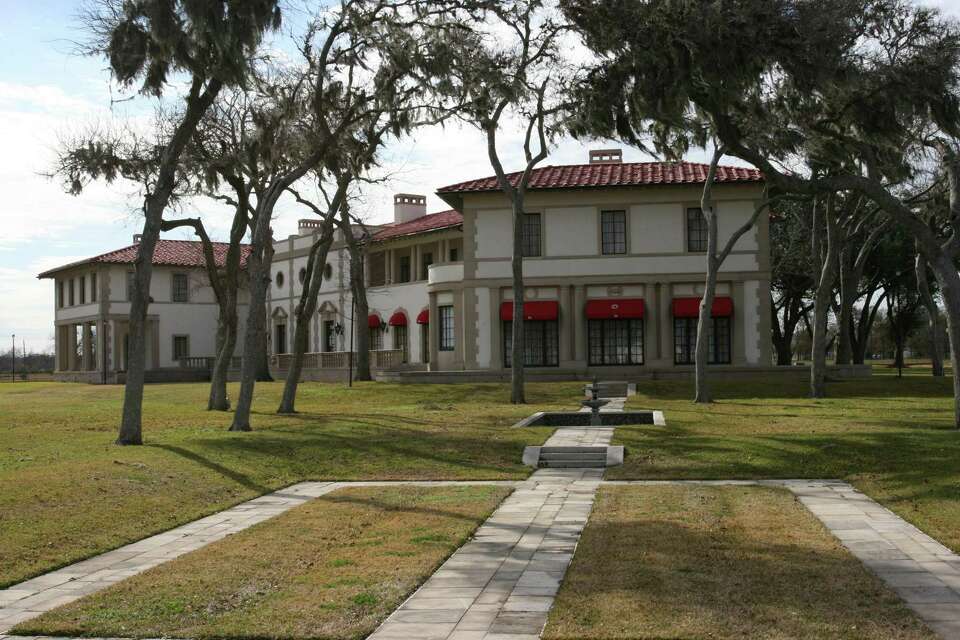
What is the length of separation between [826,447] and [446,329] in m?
27.5

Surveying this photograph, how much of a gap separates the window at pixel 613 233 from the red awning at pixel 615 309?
2.09 metres

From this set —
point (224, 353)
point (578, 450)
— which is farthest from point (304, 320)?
point (578, 450)

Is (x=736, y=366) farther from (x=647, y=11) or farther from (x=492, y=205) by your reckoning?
(x=647, y=11)

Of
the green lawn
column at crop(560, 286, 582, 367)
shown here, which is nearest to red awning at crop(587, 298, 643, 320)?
column at crop(560, 286, 582, 367)

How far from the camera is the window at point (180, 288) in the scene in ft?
206

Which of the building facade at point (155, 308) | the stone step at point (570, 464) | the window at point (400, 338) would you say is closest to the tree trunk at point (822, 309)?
the stone step at point (570, 464)

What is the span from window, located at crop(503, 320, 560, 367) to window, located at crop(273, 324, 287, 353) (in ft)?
71.3

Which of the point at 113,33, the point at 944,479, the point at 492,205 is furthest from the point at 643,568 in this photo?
the point at 492,205

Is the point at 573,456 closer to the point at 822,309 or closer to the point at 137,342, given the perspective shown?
the point at 137,342

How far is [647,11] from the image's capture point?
57.8 feet

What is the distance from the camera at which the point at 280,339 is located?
196 ft

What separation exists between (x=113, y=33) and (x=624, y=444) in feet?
39.3

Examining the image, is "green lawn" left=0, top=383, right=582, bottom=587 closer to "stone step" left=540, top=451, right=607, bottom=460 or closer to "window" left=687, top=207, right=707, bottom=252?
"stone step" left=540, top=451, right=607, bottom=460

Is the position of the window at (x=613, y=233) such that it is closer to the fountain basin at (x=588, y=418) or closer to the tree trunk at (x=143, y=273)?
the fountain basin at (x=588, y=418)
